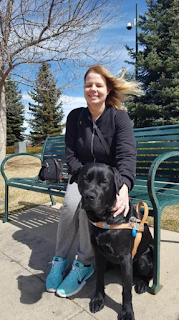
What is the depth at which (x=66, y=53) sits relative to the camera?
846 cm

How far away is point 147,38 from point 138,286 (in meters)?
15.7

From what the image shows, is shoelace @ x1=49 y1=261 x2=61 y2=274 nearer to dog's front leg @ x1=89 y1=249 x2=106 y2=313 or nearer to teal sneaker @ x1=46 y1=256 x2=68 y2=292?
teal sneaker @ x1=46 y1=256 x2=68 y2=292

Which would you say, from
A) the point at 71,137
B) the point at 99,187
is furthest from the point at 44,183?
the point at 99,187

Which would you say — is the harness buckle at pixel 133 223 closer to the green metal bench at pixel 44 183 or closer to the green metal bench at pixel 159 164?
the green metal bench at pixel 159 164

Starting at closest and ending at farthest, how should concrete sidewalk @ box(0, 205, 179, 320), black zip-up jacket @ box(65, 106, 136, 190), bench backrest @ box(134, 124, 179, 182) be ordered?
concrete sidewalk @ box(0, 205, 179, 320) < black zip-up jacket @ box(65, 106, 136, 190) < bench backrest @ box(134, 124, 179, 182)

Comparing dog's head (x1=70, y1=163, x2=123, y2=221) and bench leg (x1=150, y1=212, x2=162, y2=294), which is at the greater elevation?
dog's head (x1=70, y1=163, x2=123, y2=221)

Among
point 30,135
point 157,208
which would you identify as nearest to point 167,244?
point 157,208

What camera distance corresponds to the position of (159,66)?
48.4 feet

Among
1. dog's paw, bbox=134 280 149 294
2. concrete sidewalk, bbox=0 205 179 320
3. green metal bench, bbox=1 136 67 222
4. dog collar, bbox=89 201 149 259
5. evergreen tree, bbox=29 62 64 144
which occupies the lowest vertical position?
concrete sidewalk, bbox=0 205 179 320

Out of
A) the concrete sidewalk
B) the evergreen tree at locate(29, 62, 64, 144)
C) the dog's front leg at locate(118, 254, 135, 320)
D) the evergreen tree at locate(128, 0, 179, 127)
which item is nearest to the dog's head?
the dog's front leg at locate(118, 254, 135, 320)

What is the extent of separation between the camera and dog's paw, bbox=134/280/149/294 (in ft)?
6.92

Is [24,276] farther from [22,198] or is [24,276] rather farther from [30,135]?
[30,135]

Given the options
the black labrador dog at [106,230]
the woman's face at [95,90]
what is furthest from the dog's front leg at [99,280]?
the woman's face at [95,90]

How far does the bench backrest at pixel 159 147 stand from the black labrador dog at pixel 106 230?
1083mm
